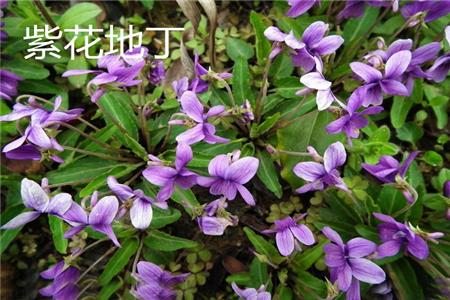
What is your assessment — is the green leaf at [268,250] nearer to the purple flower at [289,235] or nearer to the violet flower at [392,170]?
the purple flower at [289,235]

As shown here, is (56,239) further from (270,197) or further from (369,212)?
(369,212)

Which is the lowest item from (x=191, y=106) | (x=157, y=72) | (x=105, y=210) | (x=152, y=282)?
(x=152, y=282)

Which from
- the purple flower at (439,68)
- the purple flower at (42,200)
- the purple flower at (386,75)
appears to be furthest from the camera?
the purple flower at (439,68)

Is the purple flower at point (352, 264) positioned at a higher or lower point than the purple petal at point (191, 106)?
lower

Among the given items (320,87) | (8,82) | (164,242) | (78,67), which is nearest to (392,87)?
(320,87)

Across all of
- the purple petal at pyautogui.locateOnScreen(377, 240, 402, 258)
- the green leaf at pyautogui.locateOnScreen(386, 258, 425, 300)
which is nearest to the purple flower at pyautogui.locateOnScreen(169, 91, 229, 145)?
the purple petal at pyautogui.locateOnScreen(377, 240, 402, 258)

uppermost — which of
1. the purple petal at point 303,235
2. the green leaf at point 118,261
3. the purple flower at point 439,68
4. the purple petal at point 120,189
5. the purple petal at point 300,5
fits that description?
the purple petal at point 300,5

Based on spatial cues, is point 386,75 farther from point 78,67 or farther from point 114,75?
point 78,67

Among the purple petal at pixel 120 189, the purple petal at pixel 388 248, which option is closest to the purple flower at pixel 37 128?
the purple petal at pixel 120 189
